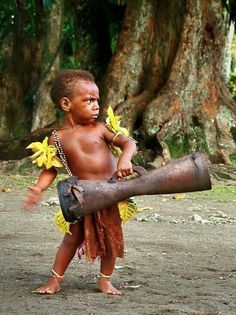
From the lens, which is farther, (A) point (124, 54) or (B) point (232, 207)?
(A) point (124, 54)

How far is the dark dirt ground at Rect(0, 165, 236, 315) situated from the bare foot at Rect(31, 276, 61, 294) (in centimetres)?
5

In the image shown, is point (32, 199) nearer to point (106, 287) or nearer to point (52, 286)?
point (52, 286)

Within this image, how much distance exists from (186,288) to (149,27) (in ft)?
26.3

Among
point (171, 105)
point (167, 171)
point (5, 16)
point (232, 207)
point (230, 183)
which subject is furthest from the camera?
point (5, 16)

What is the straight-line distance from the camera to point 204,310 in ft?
13.5

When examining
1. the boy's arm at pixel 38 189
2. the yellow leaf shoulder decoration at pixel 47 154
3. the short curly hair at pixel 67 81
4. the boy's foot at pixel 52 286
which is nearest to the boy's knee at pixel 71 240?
the boy's foot at pixel 52 286

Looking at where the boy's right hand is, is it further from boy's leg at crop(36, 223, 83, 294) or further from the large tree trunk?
the large tree trunk

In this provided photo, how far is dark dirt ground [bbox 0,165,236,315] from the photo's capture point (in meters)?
4.22

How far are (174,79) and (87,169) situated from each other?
724cm

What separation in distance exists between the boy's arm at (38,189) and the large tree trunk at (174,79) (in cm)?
648

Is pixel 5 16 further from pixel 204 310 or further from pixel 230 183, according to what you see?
pixel 204 310

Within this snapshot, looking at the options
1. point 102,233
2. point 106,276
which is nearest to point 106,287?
point 106,276

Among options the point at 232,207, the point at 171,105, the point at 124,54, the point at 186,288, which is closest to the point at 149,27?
the point at 124,54

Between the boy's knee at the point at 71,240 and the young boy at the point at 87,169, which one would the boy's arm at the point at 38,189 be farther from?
the boy's knee at the point at 71,240
